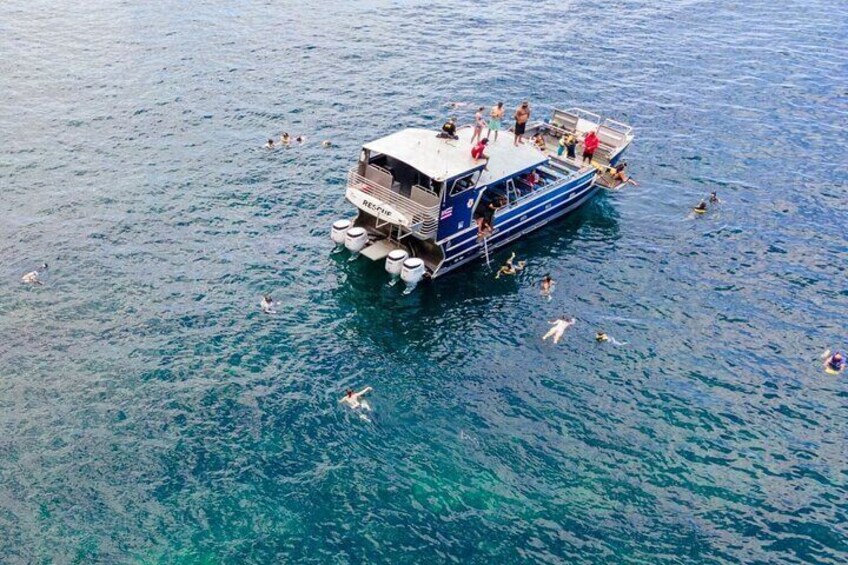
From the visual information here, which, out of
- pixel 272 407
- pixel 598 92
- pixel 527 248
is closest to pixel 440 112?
pixel 598 92

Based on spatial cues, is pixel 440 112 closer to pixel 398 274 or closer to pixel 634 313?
pixel 398 274

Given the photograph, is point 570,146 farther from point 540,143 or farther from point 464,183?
point 464,183

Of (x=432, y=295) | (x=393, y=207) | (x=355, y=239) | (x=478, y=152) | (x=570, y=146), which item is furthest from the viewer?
(x=570, y=146)

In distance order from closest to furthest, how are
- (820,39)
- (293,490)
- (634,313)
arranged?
(293,490)
(634,313)
(820,39)

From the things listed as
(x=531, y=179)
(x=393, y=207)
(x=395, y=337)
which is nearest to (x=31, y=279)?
(x=393, y=207)

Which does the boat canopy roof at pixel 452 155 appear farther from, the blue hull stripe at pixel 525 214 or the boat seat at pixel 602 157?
the boat seat at pixel 602 157

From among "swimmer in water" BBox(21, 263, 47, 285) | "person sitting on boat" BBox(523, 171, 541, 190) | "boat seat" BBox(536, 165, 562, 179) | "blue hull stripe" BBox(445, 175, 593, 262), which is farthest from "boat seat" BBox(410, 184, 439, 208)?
"swimmer in water" BBox(21, 263, 47, 285)
